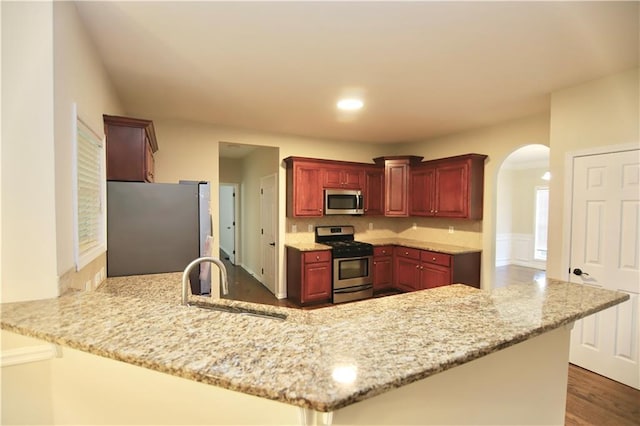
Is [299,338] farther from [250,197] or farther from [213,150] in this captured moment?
[250,197]

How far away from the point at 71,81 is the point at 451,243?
4801mm

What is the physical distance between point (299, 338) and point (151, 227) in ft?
6.70

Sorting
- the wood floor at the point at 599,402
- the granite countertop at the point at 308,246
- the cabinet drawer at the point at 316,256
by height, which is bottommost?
the wood floor at the point at 599,402

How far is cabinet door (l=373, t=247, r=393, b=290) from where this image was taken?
4.84 metres

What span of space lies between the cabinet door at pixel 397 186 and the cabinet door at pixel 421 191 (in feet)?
0.32

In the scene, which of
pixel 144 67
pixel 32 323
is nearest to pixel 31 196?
pixel 32 323

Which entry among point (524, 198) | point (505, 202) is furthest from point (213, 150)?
point (524, 198)

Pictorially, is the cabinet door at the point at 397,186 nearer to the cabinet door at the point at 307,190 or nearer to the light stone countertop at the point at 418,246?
the light stone countertop at the point at 418,246

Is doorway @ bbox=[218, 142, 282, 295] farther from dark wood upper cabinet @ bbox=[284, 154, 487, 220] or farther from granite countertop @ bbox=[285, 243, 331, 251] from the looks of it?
dark wood upper cabinet @ bbox=[284, 154, 487, 220]

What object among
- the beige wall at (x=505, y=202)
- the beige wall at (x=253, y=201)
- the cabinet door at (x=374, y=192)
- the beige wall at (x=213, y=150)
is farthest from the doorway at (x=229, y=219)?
the beige wall at (x=505, y=202)

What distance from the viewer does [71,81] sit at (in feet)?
5.11

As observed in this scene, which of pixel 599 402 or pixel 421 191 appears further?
pixel 421 191

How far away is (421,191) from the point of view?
4891mm

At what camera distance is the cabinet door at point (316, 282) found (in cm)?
429
